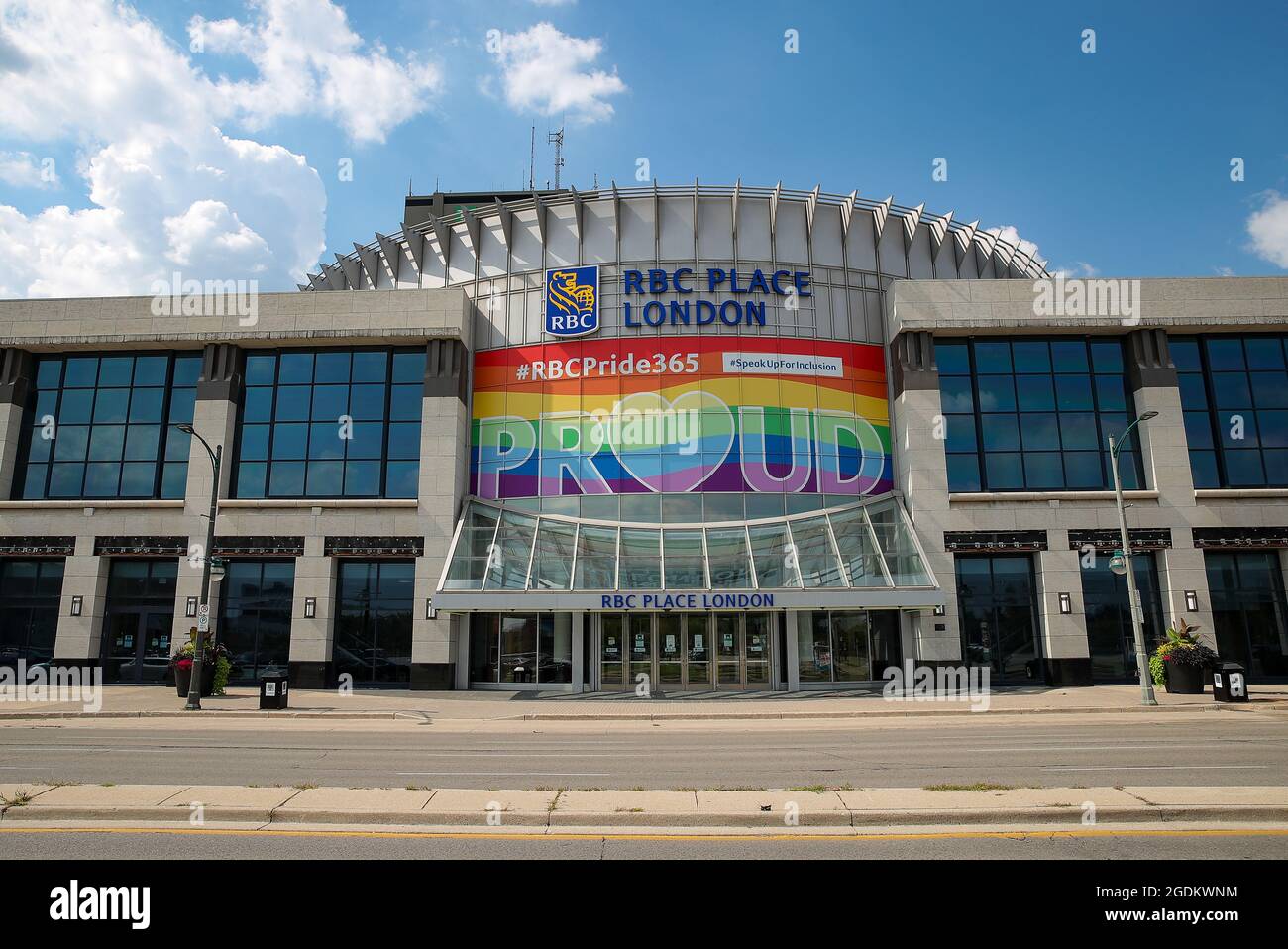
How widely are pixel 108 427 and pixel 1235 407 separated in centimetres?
4664

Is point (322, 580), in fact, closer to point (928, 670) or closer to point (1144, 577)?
point (928, 670)

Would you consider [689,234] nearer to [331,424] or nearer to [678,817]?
[331,424]

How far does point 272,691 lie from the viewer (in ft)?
79.7

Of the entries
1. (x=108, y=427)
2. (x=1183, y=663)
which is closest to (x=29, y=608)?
(x=108, y=427)

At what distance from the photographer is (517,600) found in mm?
29156

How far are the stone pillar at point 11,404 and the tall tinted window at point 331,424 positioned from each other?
943cm

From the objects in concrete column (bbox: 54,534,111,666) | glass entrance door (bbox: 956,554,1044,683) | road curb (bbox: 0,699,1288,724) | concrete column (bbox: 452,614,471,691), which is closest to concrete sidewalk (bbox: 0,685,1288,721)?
road curb (bbox: 0,699,1288,724)

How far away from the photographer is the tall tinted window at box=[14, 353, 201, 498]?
33625mm

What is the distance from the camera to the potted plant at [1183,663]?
26141 millimetres

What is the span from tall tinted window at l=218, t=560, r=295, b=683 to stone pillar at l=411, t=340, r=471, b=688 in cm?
542

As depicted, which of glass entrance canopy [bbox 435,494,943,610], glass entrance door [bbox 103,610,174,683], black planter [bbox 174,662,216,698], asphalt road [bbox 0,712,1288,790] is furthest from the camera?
glass entrance door [bbox 103,610,174,683]

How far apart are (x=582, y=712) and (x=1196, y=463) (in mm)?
26384

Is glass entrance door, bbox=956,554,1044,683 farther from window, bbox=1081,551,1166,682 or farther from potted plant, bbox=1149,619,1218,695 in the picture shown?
potted plant, bbox=1149,619,1218,695
